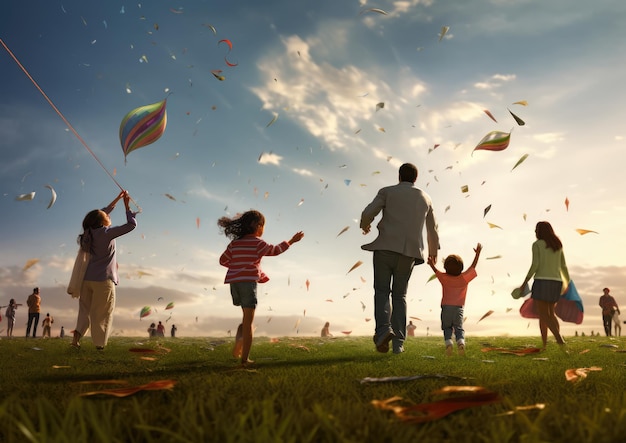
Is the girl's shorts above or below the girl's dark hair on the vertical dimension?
below

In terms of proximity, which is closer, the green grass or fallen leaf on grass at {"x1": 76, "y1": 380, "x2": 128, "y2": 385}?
the green grass

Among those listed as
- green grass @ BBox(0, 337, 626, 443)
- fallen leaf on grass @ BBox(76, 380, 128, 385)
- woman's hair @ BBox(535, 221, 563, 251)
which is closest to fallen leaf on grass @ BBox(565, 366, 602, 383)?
green grass @ BBox(0, 337, 626, 443)

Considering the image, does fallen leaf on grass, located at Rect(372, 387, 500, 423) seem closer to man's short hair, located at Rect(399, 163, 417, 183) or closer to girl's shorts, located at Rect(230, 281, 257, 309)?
girl's shorts, located at Rect(230, 281, 257, 309)

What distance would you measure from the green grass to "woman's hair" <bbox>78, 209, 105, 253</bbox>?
3.17 metres

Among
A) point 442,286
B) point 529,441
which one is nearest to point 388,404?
point 529,441

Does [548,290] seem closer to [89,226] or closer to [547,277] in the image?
[547,277]

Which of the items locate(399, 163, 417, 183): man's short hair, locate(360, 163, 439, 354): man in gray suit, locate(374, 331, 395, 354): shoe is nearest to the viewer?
locate(374, 331, 395, 354): shoe

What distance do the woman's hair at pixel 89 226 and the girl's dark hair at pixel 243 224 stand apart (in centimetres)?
383

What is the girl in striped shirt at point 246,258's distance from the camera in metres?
7.26

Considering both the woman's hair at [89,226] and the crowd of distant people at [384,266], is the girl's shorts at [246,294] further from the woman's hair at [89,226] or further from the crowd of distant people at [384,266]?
the woman's hair at [89,226]

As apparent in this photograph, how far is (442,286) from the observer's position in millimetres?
9648

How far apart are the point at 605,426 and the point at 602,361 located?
630 centimetres

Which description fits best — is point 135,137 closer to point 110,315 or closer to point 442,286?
point 110,315

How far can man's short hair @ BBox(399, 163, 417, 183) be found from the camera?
9086 mm
